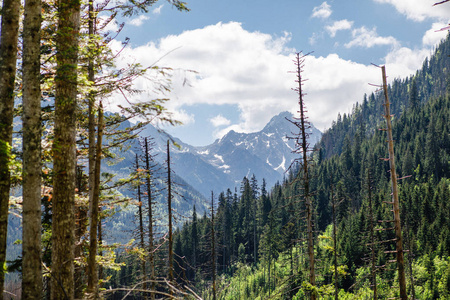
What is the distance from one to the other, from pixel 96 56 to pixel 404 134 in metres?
133

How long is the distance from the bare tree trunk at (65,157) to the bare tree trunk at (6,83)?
81cm

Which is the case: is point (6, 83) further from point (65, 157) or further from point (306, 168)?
point (306, 168)

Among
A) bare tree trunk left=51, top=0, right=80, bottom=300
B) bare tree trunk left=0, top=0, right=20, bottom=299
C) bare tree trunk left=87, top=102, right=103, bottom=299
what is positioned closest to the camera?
bare tree trunk left=51, top=0, right=80, bottom=300

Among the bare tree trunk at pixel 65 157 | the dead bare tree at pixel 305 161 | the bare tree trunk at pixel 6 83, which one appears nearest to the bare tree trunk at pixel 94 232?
the bare tree trunk at pixel 65 157

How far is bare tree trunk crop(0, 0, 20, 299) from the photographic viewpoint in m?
5.83

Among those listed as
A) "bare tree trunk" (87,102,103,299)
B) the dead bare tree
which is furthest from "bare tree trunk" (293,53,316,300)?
"bare tree trunk" (87,102,103,299)

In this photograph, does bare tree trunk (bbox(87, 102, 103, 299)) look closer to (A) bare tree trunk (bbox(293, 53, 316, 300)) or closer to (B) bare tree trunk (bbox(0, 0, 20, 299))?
(B) bare tree trunk (bbox(0, 0, 20, 299))

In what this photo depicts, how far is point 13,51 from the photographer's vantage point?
611 cm

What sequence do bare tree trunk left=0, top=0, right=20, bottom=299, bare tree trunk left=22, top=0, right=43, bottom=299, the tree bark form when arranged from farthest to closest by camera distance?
1. the tree bark
2. bare tree trunk left=0, top=0, right=20, bottom=299
3. bare tree trunk left=22, top=0, right=43, bottom=299

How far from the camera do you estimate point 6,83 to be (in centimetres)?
596

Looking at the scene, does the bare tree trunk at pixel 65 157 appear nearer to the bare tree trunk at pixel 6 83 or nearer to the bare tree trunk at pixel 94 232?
the bare tree trunk at pixel 6 83

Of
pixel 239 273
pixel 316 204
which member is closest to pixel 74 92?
pixel 239 273

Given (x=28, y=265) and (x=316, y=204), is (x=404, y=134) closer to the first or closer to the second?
(x=316, y=204)

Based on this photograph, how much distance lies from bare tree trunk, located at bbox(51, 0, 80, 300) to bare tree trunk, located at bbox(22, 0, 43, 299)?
36 cm
